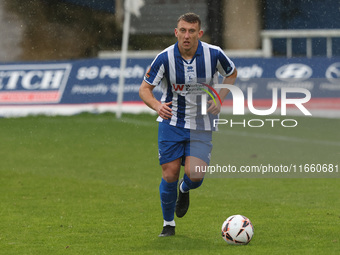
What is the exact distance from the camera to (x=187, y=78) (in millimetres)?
6961

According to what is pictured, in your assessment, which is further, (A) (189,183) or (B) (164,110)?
(A) (189,183)

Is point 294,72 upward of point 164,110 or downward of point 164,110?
downward

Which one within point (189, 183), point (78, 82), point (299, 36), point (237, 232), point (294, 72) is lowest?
point (299, 36)

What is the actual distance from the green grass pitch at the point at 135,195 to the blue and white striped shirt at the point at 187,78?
1057mm

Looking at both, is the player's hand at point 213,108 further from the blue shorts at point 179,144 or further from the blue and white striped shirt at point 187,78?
the blue shorts at point 179,144

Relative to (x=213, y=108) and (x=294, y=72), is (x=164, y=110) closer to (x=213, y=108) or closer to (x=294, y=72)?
(x=213, y=108)

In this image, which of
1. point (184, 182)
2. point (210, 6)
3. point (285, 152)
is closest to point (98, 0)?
point (210, 6)

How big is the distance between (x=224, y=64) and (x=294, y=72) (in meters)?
11.8

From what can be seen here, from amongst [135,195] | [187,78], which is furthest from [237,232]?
[135,195]

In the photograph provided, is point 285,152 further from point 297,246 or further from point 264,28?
point 264,28

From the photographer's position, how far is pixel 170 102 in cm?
693

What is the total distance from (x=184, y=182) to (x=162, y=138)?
60 cm

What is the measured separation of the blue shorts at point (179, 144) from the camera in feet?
23.0

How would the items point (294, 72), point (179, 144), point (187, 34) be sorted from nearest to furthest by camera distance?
1. point (187, 34)
2. point (179, 144)
3. point (294, 72)
